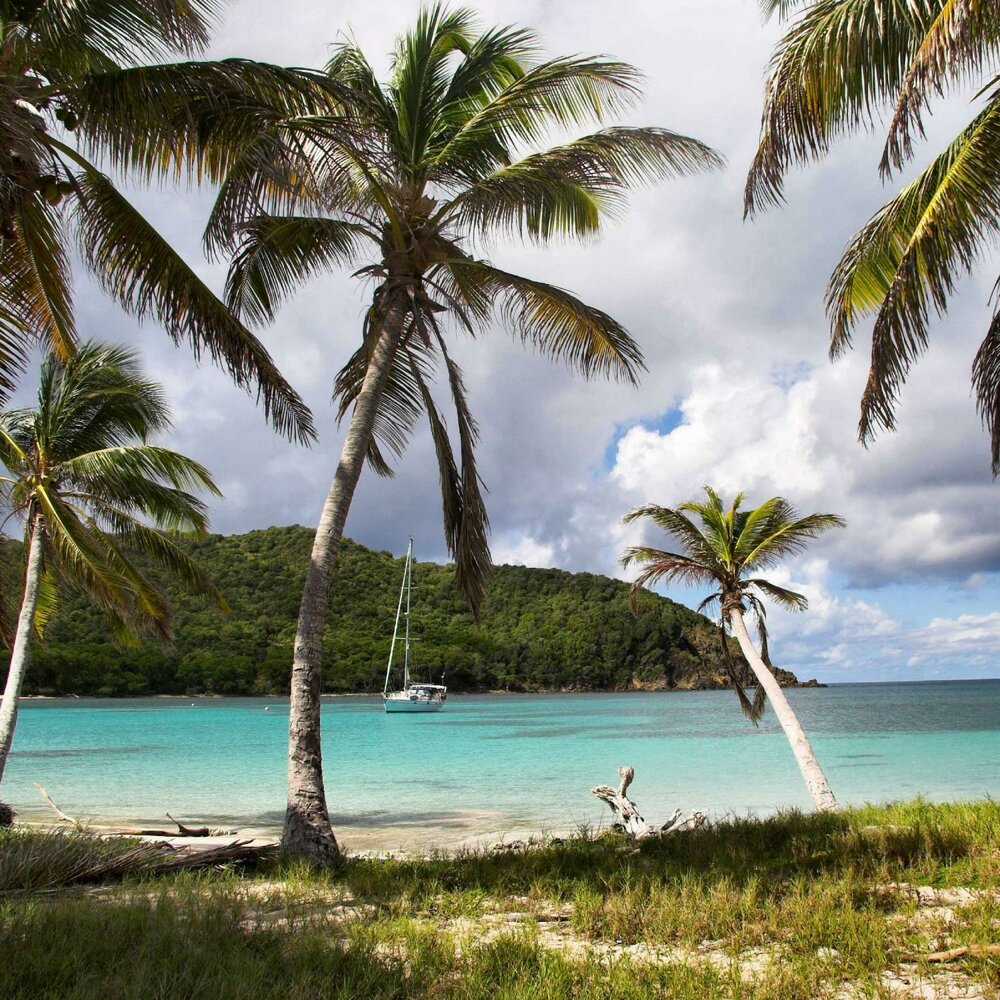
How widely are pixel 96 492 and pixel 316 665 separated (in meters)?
6.32

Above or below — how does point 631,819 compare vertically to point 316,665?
below

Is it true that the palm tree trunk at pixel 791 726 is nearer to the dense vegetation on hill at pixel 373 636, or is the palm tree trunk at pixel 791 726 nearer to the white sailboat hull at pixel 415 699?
the dense vegetation on hill at pixel 373 636

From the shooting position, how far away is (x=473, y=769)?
25641 millimetres

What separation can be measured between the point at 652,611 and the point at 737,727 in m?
44.2

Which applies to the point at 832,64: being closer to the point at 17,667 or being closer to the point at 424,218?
the point at 424,218

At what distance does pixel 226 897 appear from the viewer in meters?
5.35

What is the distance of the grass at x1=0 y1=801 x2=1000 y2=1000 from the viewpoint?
3.62m

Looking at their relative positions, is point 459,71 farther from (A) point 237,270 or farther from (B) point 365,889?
(B) point 365,889

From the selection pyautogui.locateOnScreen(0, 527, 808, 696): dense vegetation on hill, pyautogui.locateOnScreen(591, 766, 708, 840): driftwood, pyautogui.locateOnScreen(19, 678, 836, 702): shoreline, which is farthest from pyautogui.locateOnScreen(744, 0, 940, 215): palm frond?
pyautogui.locateOnScreen(19, 678, 836, 702): shoreline

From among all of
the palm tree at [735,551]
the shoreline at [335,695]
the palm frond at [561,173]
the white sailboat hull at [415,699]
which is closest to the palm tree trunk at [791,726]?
the palm tree at [735,551]

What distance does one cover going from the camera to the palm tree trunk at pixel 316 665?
7.24m

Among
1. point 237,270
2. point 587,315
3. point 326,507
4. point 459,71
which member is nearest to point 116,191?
point 237,270

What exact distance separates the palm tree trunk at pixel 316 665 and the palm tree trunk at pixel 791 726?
6.47 metres

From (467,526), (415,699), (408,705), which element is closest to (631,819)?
(467,526)
